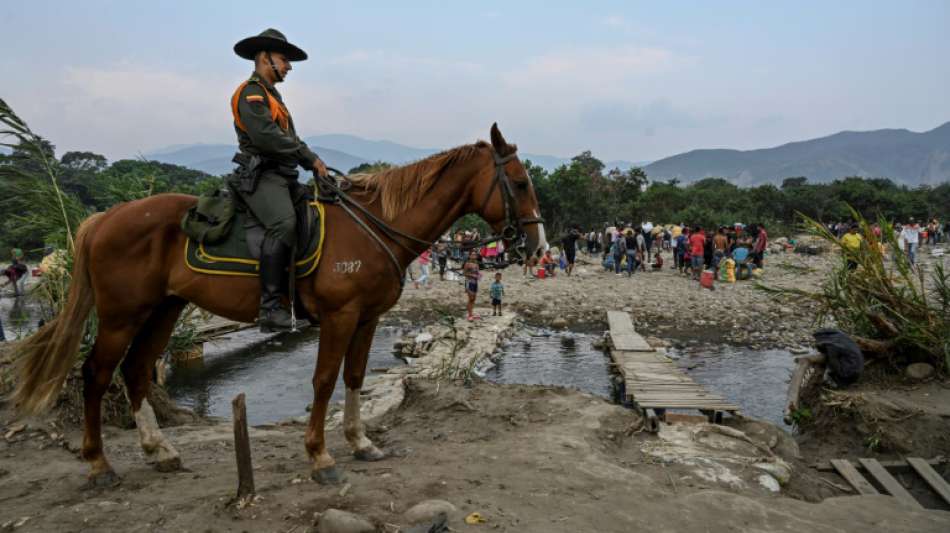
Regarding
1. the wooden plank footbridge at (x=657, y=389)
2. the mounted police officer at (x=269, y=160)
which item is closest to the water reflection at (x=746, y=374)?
the wooden plank footbridge at (x=657, y=389)

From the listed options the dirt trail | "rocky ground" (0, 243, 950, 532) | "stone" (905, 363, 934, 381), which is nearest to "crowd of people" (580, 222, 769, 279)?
"stone" (905, 363, 934, 381)

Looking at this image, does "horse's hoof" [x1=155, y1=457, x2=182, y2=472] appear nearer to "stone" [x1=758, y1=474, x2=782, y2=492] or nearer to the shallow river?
the shallow river

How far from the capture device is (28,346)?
5047 millimetres

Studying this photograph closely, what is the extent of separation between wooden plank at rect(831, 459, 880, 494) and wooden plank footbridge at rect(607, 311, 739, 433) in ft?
4.74

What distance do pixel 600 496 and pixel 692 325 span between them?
1282cm

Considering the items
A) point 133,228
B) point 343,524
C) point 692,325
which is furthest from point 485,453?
point 692,325

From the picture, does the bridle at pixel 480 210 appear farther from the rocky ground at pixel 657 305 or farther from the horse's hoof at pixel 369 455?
the rocky ground at pixel 657 305

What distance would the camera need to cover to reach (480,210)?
477 cm

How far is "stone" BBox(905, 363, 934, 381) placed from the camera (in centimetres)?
868

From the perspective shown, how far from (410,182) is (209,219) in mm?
1622

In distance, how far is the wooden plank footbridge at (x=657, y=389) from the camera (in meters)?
7.85

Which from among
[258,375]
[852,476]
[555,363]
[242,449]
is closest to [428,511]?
[242,449]

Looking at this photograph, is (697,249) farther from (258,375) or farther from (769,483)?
(769,483)

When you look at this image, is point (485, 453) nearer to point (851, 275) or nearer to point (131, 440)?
point (131, 440)
